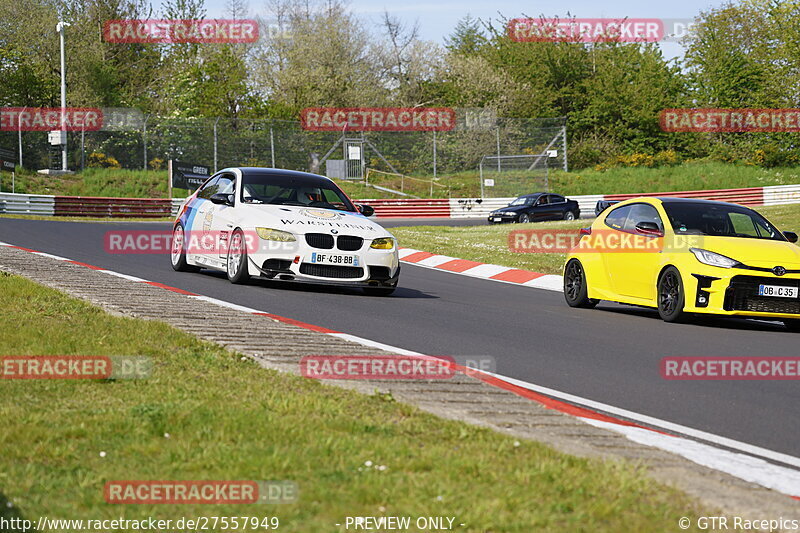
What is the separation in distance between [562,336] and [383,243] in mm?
3828

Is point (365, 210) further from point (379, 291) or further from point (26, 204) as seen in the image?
point (26, 204)

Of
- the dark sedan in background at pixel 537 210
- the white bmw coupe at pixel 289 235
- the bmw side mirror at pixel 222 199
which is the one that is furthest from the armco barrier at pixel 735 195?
the bmw side mirror at pixel 222 199

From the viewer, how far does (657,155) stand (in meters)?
60.7

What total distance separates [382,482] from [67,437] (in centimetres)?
169

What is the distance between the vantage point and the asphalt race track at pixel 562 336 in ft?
22.6

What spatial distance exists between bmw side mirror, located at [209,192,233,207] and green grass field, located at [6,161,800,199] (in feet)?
94.0

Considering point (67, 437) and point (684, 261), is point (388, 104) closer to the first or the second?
point (684, 261)

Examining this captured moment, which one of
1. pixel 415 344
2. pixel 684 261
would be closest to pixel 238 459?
pixel 415 344

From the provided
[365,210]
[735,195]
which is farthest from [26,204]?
[735,195]

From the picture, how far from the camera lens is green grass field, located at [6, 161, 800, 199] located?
4275 centimetres

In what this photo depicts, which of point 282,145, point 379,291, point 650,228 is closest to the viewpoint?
point 650,228

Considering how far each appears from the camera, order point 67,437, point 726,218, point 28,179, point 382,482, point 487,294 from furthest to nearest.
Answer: point 28,179 → point 487,294 → point 726,218 → point 67,437 → point 382,482

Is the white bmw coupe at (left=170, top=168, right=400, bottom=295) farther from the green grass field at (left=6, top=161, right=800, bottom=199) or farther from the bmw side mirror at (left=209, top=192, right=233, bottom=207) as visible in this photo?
the green grass field at (left=6, top=161, right=800, bottom=199)

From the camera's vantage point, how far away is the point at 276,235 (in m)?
13.2
